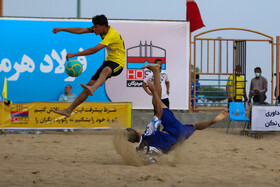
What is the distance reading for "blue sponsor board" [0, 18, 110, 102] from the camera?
48.4ft

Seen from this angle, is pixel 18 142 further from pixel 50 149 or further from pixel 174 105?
pixel 174 105

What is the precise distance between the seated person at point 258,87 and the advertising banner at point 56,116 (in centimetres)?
406

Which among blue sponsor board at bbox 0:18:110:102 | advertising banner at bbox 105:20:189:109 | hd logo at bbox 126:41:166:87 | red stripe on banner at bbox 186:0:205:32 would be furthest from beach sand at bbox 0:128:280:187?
red stripe on banner at bbox 186:0:205:32

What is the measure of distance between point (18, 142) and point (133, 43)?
217 inches

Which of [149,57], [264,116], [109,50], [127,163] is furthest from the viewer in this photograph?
[149,57]

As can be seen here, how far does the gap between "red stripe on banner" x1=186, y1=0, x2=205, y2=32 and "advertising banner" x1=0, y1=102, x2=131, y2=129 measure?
391 cm

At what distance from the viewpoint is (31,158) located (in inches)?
324

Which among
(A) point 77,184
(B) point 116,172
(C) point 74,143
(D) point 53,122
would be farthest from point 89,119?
(A) point 77,184

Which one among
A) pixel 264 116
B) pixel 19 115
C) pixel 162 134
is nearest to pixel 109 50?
pixel 162 134

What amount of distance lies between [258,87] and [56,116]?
19.7 feet

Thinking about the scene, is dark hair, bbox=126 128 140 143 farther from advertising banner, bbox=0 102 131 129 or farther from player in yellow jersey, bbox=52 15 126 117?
advertising banner, bbox=0 102 131 129

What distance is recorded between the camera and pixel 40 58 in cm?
1481

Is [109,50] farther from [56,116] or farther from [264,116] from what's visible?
[264,116]

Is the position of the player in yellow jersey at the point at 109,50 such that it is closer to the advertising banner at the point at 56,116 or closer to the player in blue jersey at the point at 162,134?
the player in blue jersey at the point at 162,134
